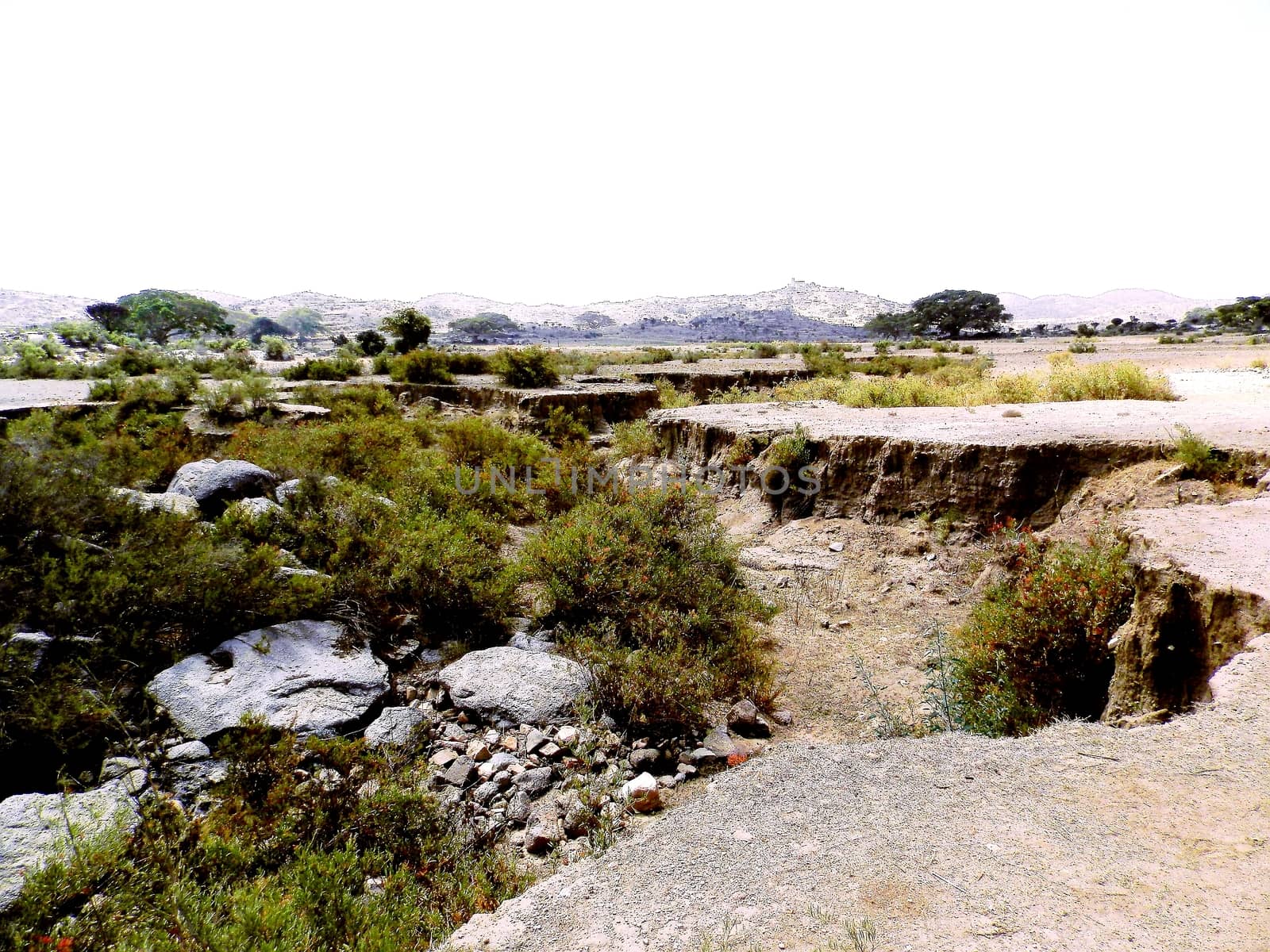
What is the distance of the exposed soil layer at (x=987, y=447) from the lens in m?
5.63

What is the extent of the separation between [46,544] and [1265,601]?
22.0 feet

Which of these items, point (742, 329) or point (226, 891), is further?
point (742, 329)

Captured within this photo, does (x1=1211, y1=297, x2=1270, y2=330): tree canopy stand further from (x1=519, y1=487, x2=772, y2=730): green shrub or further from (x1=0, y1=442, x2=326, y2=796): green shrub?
(x1=0, y1=442, x2=326, y2=796): green shrub

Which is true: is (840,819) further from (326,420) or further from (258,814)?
(326,420)

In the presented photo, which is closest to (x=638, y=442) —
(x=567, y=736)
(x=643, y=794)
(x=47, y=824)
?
(x=567, y=736)

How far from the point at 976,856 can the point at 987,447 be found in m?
4.79

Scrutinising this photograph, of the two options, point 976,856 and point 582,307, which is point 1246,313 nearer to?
→ point 976,856

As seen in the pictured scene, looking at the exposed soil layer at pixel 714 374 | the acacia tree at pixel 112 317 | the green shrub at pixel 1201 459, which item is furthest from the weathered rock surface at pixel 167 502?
the acacia tree at pixel 112 317

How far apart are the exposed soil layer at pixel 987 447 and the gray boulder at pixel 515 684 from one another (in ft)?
13.2

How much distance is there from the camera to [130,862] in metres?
2.25

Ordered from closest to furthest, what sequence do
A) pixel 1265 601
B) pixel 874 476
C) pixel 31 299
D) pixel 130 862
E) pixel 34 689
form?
pixel 130 862, pixel 1265 601, pixel 34 689, pixel 874 476, pixel 31 299

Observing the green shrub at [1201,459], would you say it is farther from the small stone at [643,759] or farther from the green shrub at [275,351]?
the green shrub at [275,351]

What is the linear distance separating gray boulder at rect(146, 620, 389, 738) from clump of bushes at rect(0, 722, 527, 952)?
0.21m

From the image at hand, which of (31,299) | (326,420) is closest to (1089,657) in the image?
(326,420)
